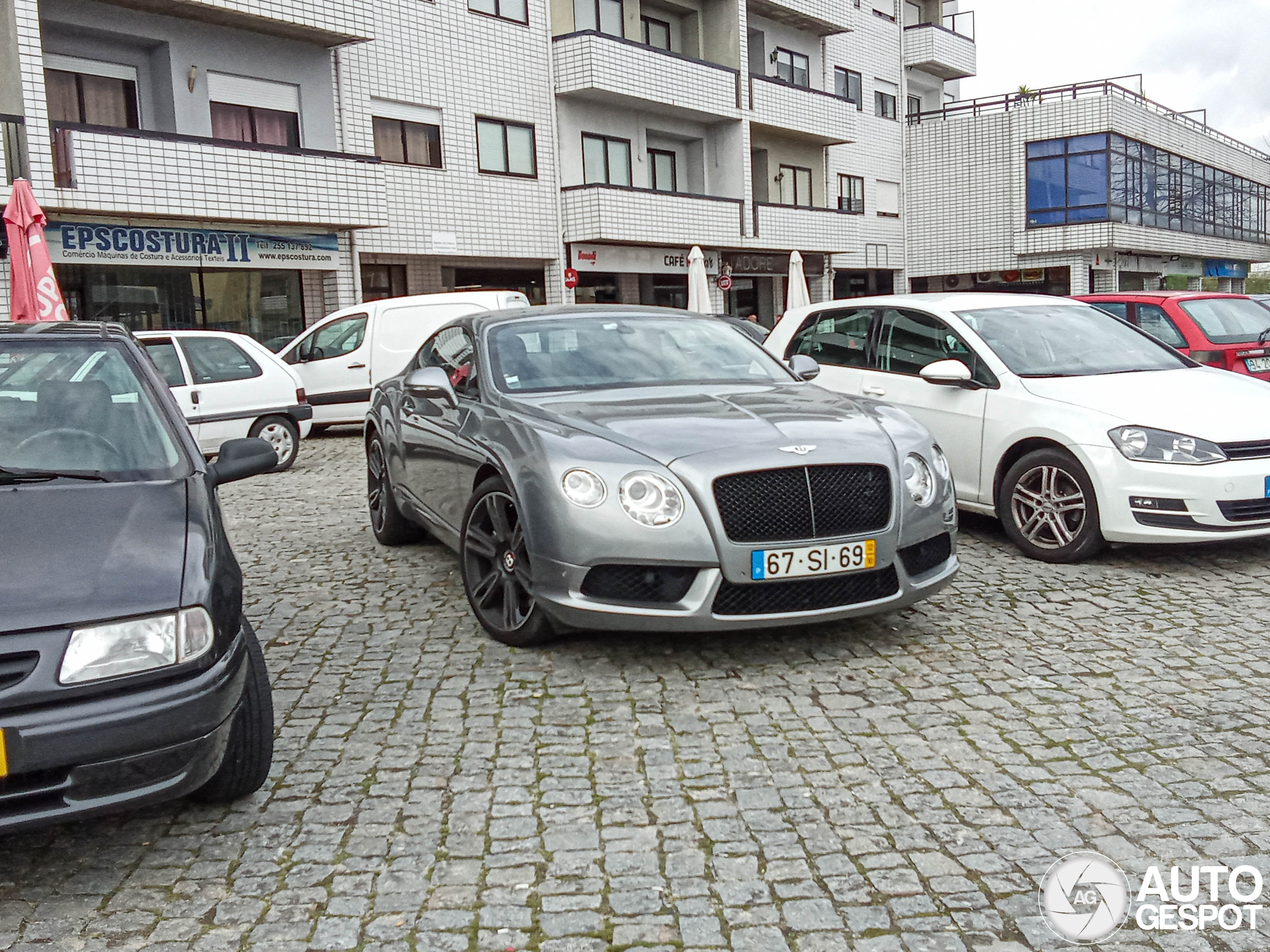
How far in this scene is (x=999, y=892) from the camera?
114 inches

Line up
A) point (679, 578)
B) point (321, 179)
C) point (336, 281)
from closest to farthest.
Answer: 1. point (679, 578)
2. point (321, 179)
3. point (336, 281)

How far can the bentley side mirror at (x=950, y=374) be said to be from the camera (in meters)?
6.95

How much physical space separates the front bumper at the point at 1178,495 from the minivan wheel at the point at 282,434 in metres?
8.49

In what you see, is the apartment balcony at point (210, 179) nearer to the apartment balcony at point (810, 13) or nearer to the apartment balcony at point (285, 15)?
the apartment balcony at point (285, 15)

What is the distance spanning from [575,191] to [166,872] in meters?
22.0

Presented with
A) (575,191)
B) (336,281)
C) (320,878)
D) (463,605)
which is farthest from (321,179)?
(320,878)

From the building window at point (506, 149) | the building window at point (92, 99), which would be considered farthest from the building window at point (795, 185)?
the building window at point (92, 99)

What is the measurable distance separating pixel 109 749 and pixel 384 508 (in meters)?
4.75

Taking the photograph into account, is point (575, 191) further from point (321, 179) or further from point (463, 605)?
point (463, 605)

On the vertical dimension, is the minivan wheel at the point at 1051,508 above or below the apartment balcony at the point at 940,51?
below

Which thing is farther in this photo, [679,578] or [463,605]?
[463,605]

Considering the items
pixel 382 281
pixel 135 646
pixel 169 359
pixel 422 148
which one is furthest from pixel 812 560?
pixel 422 148

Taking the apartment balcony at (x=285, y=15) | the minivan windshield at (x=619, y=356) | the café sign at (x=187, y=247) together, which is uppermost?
the apartment balcony at (x=285, y=15)

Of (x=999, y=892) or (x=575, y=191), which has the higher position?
(x=575, y=191)
